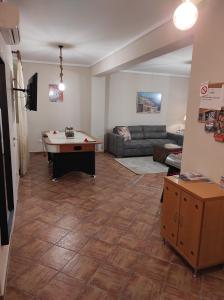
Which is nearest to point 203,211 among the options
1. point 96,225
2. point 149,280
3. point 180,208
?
point 180,208

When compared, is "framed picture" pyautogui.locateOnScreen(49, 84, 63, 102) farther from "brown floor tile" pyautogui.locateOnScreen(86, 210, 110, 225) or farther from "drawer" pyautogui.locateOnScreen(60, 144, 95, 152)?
"brown floor tile" pyautogui.locateOnScreen(86, 210, 110, 225)

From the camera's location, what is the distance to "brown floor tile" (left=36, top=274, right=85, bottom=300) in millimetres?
1842

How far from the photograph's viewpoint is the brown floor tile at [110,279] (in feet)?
6.41

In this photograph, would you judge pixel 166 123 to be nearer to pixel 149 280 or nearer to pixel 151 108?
pixel 151 108

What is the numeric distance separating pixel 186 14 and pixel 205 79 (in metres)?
0.70

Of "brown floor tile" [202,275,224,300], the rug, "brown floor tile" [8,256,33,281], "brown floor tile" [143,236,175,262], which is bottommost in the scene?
"brown floor tile" [202,275,224,300]

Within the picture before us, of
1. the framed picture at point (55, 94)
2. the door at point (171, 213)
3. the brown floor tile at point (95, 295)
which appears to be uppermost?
the framed picture at point (55, 94)

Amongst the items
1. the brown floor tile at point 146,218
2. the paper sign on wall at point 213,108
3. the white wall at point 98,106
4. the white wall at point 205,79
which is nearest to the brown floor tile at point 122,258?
the brown floor tile at point 146,218

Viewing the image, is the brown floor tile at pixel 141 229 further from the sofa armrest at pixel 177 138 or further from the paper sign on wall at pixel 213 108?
the sofa armrest at pixel 177 138

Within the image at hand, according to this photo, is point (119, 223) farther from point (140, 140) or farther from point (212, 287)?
point (140, 140)

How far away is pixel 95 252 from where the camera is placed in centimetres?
242

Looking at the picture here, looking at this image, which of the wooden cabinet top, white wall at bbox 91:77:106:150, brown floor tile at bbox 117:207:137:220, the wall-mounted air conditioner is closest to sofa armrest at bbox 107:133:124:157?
white wall at bbox 91:77:106:150

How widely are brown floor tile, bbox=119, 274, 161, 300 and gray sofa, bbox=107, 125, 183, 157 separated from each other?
4561mm

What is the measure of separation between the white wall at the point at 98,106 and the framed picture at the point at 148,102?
126cm
